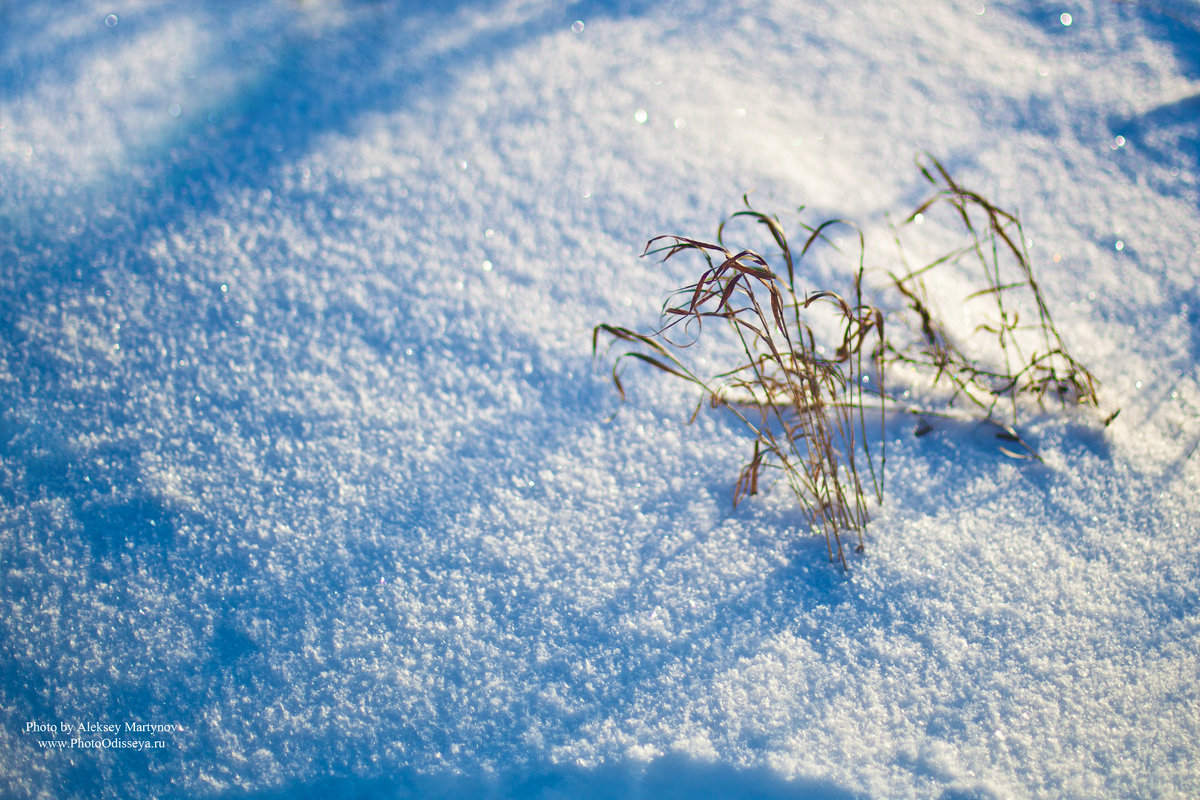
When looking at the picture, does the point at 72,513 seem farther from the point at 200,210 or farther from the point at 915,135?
the point at 915,135

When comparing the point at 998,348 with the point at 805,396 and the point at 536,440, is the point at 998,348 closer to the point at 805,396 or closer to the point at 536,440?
the point at 805,396

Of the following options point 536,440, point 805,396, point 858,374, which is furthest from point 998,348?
point 536,440

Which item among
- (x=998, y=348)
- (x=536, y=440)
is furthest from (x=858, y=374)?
(x=536, y=440)

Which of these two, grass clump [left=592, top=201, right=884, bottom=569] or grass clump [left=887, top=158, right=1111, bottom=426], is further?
grass clump [left=887, top=158, right=1111, bottom=426]

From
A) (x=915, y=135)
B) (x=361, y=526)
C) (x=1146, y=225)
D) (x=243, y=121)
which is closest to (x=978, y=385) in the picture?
(x=1146, y=225)

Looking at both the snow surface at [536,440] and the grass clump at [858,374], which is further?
the grass clump at [858,374]

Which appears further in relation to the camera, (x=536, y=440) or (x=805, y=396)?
(x=536, y=440)

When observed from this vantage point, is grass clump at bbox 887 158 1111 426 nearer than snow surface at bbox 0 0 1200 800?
No

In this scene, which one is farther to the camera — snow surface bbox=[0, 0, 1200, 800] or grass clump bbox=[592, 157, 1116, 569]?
grass clump bbox=[592, 157, 1116, 569]
